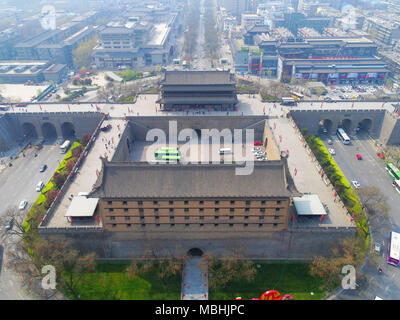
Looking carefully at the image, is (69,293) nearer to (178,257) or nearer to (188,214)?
(178,257)

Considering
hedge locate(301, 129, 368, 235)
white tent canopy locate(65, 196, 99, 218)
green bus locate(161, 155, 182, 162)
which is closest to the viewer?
white tent canopy locate(65, 196, 99, 218)

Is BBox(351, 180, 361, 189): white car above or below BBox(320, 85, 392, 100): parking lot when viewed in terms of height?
below

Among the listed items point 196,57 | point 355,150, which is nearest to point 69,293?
point 355,150

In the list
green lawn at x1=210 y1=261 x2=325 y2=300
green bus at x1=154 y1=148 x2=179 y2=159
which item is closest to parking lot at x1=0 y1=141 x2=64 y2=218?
green bus at x1=154 y1=148 x2=179 y2=159
